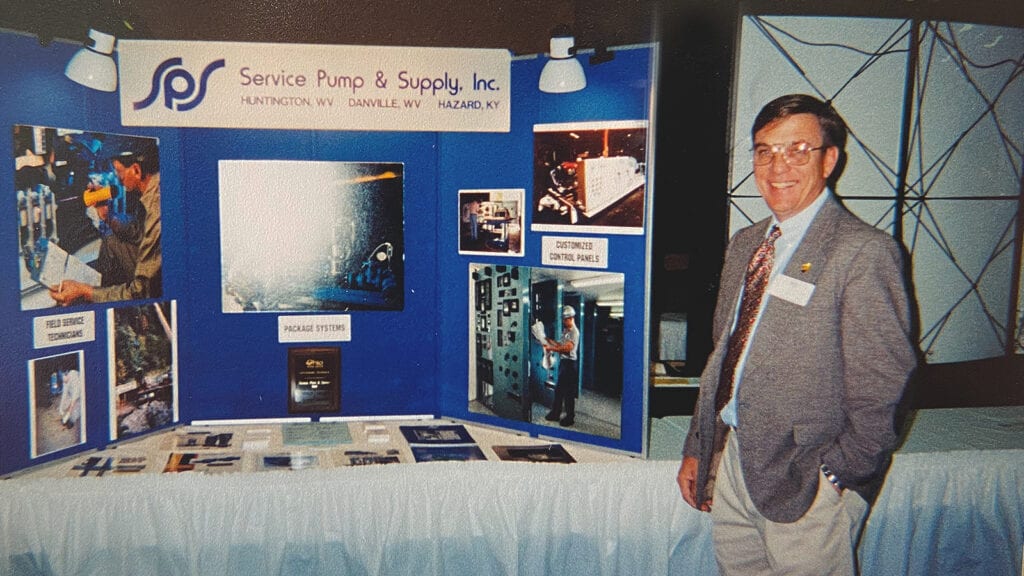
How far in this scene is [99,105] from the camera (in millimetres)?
2033

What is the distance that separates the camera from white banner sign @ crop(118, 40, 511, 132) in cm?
206

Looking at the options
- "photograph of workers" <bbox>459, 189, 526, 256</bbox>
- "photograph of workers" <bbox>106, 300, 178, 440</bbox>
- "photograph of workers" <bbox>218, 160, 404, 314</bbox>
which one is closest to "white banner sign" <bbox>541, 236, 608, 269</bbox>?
"photograph of workers" <bbox>459, 189, 526, 256</bbox>

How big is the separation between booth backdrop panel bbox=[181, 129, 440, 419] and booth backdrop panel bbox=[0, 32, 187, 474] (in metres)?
0.29

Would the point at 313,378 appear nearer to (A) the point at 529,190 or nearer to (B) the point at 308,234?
(B) the point at 308,234

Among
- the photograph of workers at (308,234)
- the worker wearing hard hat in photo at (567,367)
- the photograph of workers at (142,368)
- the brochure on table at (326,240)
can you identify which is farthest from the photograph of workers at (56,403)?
the worker wearing hard hat in photo at (567,367)

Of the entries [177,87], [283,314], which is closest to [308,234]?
[283,314]

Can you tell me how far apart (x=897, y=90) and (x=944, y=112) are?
1.41 ft

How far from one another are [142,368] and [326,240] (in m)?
0.80

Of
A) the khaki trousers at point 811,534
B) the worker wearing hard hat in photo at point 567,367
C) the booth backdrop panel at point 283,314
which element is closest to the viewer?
the khaki trousers at point 811,534

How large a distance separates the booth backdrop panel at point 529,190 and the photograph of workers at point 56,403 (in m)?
1.25

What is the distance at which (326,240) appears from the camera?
2.33 m

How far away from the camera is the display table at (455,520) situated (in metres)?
1.83

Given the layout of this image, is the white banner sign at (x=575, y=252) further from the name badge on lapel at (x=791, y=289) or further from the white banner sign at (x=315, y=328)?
the white banner sign at (x=315, y=328)

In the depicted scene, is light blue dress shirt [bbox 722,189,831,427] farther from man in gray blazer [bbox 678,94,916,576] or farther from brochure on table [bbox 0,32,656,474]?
brochure on table [bbox 0,32,656,474]
